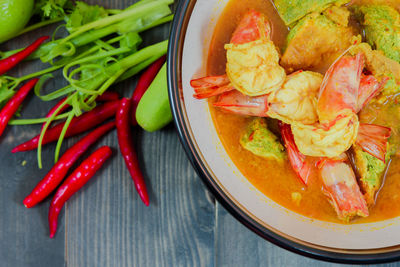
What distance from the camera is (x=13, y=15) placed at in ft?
7.40

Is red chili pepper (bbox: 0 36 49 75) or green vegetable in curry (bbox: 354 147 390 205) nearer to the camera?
green vegetable in curry (bbox: 354 147 390 205)

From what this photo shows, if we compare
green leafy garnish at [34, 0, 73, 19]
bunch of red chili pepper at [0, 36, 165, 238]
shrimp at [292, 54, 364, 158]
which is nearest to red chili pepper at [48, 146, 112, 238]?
bunch of red chili pepper at [0, 36, 165, 238]

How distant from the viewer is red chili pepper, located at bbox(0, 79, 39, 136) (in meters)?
2.41

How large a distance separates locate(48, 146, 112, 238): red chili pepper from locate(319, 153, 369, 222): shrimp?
1253 mm

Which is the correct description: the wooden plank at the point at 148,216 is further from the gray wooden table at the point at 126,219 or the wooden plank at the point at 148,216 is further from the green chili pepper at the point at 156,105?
the green chili pepper at the point at 156,105

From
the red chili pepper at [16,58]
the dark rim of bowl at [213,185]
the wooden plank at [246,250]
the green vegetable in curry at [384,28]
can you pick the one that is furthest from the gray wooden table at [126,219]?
the green vegetable in curry at [384,28]

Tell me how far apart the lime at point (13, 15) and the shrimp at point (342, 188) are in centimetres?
181

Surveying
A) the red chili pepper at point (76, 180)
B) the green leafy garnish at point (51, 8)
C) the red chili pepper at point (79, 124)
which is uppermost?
the green leafy garnish at point (51, 8)

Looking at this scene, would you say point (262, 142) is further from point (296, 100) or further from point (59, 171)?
point (59, 171)

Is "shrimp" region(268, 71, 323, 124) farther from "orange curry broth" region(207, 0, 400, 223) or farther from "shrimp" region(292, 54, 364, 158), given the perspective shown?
"orange curry broth" region(207, 0, 400, 223)

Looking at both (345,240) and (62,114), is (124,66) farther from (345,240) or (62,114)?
(345,240)

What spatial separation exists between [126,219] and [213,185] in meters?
0.88

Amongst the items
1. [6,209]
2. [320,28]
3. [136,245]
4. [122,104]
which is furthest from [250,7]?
[6,209]

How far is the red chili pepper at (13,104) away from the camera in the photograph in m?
2.41
